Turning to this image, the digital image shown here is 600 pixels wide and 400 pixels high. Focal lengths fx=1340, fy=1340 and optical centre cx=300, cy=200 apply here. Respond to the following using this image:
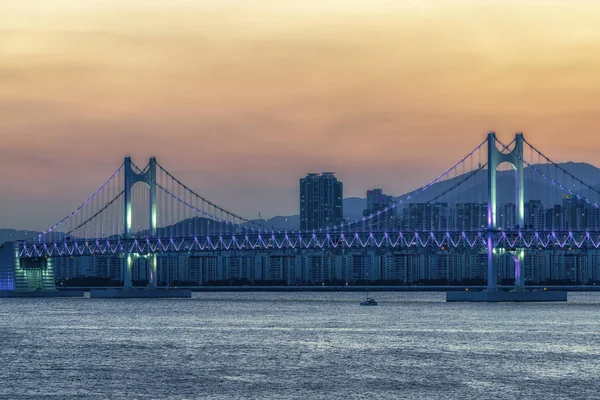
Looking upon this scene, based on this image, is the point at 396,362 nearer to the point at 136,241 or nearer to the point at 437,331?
the point at 437,331

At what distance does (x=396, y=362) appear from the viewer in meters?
42.6

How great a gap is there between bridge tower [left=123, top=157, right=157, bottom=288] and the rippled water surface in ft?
74.1

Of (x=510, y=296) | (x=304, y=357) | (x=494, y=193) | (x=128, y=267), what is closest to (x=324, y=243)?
(x=128, y=267)

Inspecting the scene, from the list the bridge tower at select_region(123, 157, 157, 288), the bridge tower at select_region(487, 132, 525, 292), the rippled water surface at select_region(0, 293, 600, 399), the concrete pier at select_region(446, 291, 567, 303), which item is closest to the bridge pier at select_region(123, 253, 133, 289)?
the bridge tower at select_region(123, 157, 157, 288)

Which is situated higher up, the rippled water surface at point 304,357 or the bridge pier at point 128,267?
the bridge pier at point 128,267

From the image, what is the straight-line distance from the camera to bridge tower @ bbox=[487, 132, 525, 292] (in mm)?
76312

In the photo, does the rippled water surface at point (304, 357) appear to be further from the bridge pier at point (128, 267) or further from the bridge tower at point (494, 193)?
the bridge pier at point (128, 267)

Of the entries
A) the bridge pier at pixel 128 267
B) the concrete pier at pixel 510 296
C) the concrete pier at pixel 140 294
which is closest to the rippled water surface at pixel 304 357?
the concrete pier at pixel 510 296

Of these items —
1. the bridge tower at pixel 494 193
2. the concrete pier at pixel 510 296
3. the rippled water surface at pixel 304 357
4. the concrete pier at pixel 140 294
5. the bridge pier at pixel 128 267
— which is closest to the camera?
the rippled water surface at pixel 304 357

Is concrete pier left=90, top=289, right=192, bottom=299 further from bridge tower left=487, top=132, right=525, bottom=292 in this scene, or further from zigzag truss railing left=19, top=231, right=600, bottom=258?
bridge tower left=487, top=132, right=525, bottom=292

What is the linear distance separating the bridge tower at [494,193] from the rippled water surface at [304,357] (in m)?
5.10

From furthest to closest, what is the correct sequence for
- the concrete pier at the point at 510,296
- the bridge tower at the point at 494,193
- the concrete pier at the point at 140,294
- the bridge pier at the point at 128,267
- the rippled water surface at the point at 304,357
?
the concrete pier at the point at 140,294 → the bridge pier at the point at 128,267 → the concrete pier at the point at 510,296 → the bridge tower at the point at 494,193 → the rippled water surface at the point at 304,357

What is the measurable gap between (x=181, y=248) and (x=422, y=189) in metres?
17.1

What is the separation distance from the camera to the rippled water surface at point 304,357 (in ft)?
115
